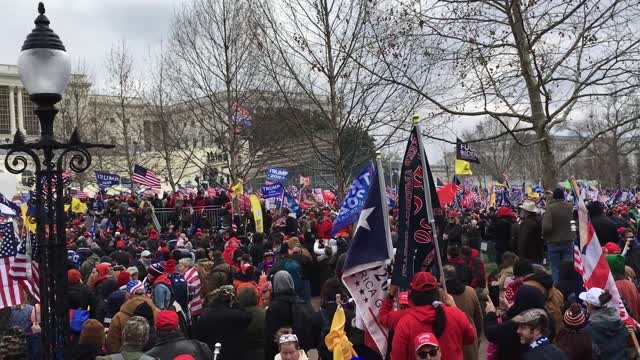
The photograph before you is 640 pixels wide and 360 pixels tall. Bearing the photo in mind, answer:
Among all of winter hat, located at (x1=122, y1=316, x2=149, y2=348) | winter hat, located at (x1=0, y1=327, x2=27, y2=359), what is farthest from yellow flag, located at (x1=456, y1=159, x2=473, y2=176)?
winter hat, located at (x1=0, y1=327, x2=27, y2=359)

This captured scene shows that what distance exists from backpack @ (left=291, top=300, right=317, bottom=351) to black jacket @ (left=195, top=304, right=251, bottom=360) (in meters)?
0.50

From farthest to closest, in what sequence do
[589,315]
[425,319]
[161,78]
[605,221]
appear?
[161,78] < [605,221] < [589,315] < [425,319]

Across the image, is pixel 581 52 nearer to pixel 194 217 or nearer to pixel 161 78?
pixel 194 217

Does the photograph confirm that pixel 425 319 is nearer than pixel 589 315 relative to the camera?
Yes

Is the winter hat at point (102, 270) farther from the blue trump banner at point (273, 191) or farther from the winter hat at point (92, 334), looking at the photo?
the blue trump banner at point (273, 191)

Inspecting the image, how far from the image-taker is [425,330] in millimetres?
4871

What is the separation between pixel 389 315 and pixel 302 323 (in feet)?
5.61

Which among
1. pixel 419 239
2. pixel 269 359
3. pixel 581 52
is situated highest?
pixel 581 52

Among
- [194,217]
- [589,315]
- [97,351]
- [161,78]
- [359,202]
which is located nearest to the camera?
[589,315]

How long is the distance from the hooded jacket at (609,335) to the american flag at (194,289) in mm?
5321

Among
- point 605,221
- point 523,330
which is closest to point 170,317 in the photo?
point 523,330

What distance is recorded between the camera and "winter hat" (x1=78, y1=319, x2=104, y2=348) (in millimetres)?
6637

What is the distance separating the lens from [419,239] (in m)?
5.77

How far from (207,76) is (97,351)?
1997 cm
